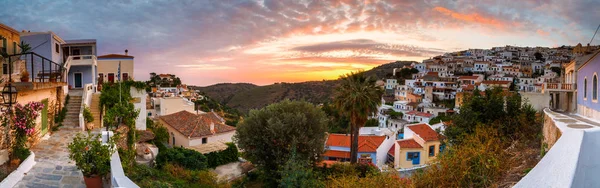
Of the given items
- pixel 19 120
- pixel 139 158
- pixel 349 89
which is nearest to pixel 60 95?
pixel 139 158

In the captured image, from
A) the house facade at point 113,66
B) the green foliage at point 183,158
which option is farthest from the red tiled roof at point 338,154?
the house facade at point 113,66

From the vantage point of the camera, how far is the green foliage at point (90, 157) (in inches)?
274

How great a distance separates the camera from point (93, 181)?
280 inches

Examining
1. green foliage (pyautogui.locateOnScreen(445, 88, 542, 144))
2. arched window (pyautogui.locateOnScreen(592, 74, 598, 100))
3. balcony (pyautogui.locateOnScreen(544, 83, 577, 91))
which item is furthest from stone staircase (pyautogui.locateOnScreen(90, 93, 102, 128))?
balcony (pyautogui.locateOnScreen(544, 83, 577, 91))

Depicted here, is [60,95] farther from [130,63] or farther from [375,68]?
[375,68]

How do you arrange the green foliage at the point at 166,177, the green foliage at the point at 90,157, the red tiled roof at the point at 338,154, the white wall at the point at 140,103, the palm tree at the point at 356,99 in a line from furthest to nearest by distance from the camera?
the red tiled roof at the point at 338,154, the palm tree at the point at 356,99, the white wall at the point at 140,103, the green foliage at the point at 166,177, the green foliage at the point at 90,157

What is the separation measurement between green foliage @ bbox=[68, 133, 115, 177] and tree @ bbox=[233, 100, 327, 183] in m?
10.3

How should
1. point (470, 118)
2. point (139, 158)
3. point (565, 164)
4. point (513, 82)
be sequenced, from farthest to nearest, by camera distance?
A: point (513, 82)
point (139, 158)
point (470, 118)
point (565, 164)

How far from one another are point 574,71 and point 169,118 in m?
26.8

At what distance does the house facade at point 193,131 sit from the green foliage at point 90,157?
630 inches

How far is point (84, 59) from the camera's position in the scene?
2255cm

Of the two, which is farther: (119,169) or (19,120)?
(19,120)

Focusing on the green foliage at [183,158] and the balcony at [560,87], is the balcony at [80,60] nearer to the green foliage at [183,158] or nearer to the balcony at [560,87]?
the green foliage at [183,158]

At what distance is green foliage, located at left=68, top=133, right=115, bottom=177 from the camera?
696cm
